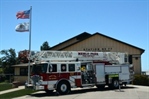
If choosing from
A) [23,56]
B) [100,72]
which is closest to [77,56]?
[100,72]

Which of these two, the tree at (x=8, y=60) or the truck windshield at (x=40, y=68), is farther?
the tree at (x=8, y=60)

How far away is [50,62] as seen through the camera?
20234 millimetres

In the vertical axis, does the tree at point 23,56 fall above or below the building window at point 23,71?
above

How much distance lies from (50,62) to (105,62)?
5.85 meters

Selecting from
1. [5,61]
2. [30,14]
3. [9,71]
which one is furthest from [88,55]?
[5,61]

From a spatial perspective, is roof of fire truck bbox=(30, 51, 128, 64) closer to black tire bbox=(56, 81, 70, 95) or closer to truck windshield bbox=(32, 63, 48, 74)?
truck windshield bbox=(32, 63, 48, 74)

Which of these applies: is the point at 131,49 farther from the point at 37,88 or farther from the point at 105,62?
the point at 37,88

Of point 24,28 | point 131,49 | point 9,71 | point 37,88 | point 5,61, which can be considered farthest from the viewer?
point 5,61

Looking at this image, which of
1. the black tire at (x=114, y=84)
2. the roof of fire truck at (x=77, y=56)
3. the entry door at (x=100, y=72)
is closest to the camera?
the roof of fire truck at (x=77, y=56)

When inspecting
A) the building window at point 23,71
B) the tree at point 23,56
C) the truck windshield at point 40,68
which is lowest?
the building window at point 23,71

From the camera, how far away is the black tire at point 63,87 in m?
20.4

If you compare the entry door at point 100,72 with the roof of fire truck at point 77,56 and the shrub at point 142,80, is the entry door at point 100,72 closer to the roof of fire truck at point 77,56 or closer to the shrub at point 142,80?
the roof of fire truck at point 77,56

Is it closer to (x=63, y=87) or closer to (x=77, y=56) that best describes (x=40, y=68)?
(x=63, y=87)

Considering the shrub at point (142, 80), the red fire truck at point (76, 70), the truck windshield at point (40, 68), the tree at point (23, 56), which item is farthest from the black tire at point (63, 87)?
the tree at point (23, 56)
